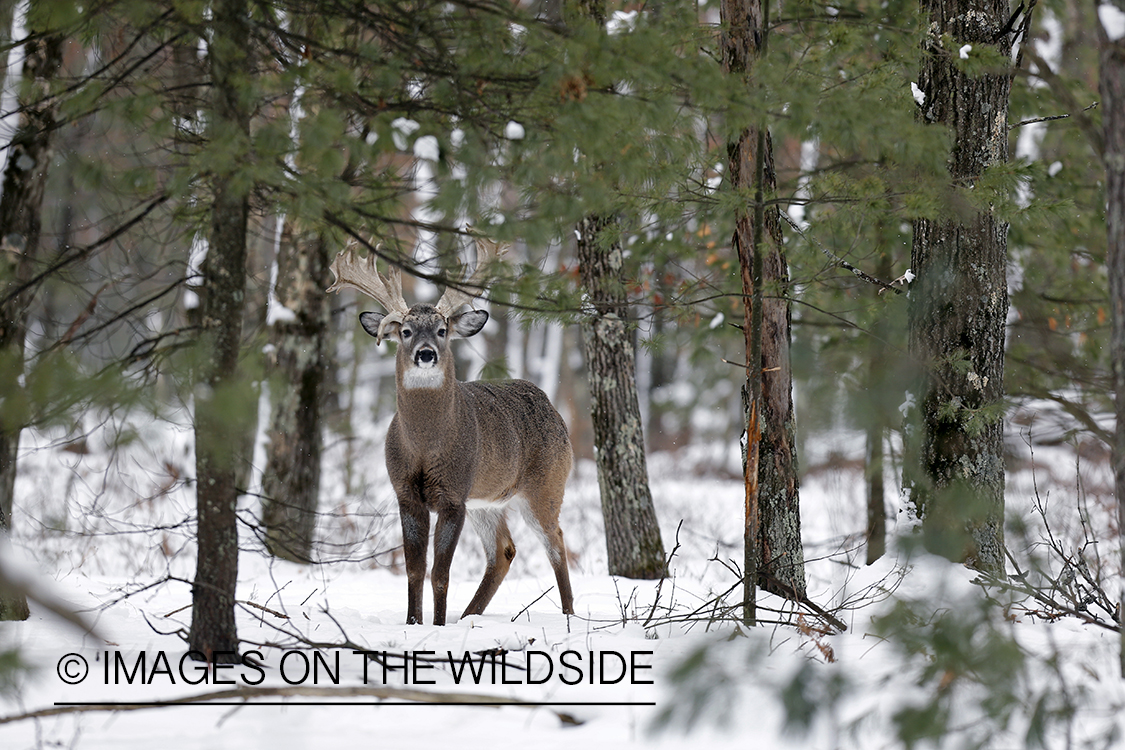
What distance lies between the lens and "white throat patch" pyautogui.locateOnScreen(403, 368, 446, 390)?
660cm

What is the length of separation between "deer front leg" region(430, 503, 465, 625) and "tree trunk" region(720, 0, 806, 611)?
77.4 inches

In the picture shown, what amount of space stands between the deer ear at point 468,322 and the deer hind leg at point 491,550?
4.79ft

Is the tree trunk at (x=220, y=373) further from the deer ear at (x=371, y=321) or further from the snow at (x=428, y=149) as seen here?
the deer ear at (x=371, y=321)

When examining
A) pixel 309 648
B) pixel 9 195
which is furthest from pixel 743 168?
pixel 9 195

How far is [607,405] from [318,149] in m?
5.16

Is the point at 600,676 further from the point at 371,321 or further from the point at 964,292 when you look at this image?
the point at 964,292

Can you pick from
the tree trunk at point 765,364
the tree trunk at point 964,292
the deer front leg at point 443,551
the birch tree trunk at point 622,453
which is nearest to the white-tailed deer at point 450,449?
the deer front leg at point 443,551

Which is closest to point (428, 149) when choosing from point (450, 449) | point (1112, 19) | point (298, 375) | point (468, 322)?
point (1112, 19)

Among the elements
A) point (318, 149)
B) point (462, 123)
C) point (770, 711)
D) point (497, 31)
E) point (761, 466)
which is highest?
point (497, 31)

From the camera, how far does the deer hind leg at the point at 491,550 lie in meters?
6.95

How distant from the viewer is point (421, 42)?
15.3 ft

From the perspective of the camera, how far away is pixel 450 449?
6.52 m

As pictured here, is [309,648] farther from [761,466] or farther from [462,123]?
[761,466]

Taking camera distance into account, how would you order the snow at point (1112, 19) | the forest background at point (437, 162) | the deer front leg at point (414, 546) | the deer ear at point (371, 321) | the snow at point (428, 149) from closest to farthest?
1. the snow at point (1112, 19)
2. the forest background at point (437, 162)
3. the snow at point (428, 149)
4. the deer front leg at point (414, 546)
5. the deer ear at point (371, 321)
